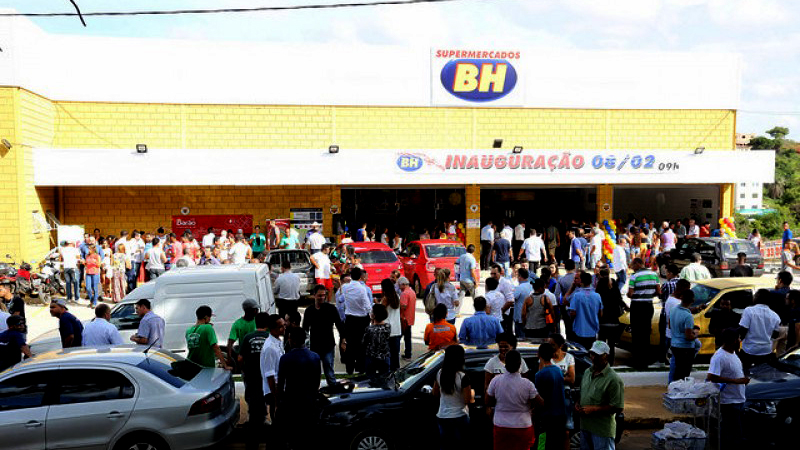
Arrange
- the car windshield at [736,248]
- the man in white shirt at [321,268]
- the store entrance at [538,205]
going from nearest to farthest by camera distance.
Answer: the man in white shirt at [321,268] → the car windshield at [736,248] → the store entrance at [538,205]

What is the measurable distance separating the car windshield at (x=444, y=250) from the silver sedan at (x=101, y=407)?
36.5 ft

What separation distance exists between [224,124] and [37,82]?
582 cm

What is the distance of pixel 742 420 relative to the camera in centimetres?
746

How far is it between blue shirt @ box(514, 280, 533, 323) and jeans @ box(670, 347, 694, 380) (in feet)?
7.64

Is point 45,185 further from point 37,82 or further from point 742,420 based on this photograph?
point 742,420

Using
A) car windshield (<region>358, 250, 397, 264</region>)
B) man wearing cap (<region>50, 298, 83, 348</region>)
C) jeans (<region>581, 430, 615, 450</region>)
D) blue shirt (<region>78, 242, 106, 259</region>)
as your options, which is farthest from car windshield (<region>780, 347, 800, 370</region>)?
blue shirt (<region>78, 242, 106, 259</region>)

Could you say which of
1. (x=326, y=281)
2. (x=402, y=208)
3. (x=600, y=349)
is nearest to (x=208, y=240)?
(x=326, y=281)

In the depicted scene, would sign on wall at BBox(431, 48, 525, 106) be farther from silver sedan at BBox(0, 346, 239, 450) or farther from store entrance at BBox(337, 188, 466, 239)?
silver sedan at BBox(0, 346, 239, 450)

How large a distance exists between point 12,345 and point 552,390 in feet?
22.9

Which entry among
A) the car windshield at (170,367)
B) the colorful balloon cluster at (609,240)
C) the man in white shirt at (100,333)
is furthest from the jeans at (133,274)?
the colorful balloon cluster at (609,240)

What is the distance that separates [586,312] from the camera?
32.8 ft

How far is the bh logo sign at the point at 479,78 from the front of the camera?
2420 centimetres

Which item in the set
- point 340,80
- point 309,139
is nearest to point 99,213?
point 309,139

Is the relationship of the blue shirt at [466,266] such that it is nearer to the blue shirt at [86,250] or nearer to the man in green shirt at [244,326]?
the man in green shirt at [244,326]
